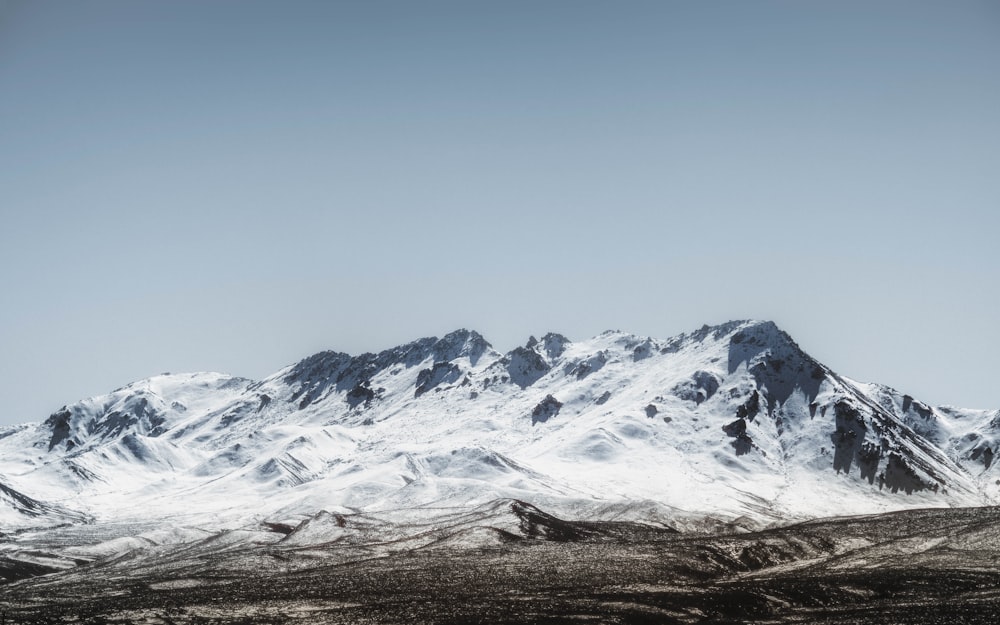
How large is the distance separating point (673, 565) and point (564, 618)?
35.9 m

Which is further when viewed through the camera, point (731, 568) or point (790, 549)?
point (790, 549)

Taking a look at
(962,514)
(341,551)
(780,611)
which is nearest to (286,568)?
(341,551)

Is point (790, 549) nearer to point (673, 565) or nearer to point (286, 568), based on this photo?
point (673, 565)

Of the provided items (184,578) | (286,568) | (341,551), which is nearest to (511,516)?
(341,551)

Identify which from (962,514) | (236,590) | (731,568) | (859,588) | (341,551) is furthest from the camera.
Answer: (962,514)

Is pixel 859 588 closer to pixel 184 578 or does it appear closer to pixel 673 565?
pixel 673 565

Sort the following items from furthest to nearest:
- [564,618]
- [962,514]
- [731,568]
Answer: [962,514], [731,568], [564,618]

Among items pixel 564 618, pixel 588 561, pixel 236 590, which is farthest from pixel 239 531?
pixel 564 618

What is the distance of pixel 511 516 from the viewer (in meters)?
175

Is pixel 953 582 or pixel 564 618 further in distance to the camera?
pixel 953 582

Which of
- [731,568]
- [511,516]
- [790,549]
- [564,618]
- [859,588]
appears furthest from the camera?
[511,516]

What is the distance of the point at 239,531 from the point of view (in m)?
184

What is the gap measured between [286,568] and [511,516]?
5505 cm

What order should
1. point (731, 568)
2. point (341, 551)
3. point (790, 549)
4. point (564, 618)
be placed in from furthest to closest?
point (341, 551) → point (790, 549) → point (731, 568) → point (564, 618)
